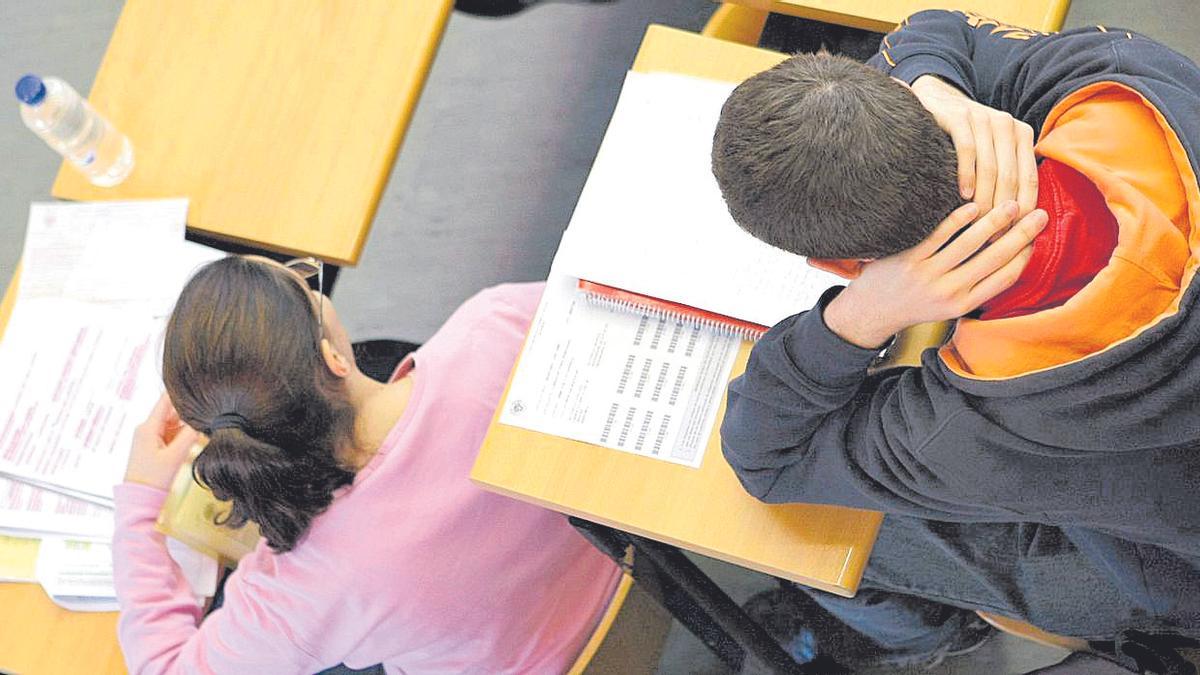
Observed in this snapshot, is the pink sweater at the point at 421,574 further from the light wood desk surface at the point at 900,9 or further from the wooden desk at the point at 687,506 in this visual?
the light wood desk surface at the point at 900,9

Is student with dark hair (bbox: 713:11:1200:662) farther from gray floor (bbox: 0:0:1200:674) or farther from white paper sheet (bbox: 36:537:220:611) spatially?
gray floor (bbox: 0:0:1200:674)

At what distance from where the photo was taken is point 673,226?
1219 mm

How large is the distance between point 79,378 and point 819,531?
1.09m

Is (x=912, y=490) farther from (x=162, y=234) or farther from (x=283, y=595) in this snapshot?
(x=162, y=234)

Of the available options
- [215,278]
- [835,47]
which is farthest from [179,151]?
[835,47]

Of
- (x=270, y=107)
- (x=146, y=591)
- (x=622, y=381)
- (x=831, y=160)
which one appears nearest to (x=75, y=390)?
(x=146, y=591)

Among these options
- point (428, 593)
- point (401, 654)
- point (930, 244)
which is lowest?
point (401, 654)

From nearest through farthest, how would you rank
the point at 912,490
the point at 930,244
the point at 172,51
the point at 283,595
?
the point at 930,244
the point at 912,490
the point at 283,595
the point at 172,51

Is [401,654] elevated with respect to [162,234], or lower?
lower

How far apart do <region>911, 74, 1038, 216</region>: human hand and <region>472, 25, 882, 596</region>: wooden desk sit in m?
0.42

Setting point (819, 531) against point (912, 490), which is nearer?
point (912, 490)

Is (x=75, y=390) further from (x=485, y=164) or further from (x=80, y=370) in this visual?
(x=485, y=164)

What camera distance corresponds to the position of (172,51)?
1.68 meters

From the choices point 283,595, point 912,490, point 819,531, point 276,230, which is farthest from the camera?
point 276,230
